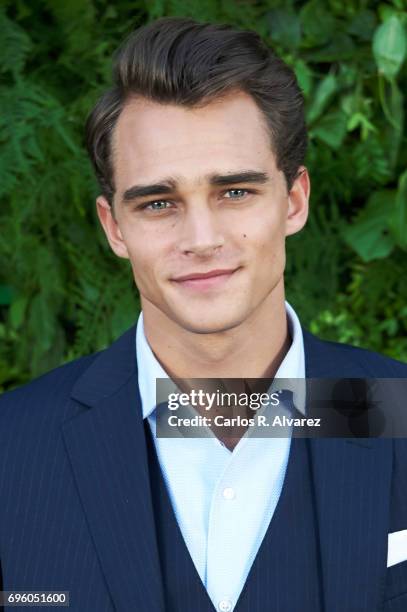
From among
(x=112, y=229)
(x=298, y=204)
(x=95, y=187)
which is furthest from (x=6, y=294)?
(x=298, y=204)

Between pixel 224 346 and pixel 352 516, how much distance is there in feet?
1.28

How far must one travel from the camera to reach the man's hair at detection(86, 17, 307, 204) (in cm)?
200

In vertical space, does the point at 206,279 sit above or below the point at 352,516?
above

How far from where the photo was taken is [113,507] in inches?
74.9

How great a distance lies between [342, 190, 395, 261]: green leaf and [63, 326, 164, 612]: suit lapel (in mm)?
997

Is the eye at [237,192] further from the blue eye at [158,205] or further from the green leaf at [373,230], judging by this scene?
the green leaf at [373,230]

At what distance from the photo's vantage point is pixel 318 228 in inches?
118

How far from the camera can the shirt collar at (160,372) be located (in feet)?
6.71

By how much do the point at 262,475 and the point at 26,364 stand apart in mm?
1200

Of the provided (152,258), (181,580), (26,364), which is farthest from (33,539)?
(26,364)

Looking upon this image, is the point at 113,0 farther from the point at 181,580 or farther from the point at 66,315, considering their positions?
the point at 181,580

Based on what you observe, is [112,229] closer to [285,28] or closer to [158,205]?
[158,205]

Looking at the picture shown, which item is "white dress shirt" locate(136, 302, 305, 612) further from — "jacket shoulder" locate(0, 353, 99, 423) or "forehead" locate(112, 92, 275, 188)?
"forehead" locate(112, 92, 275, 188)

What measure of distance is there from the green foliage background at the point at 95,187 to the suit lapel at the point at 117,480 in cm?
79
